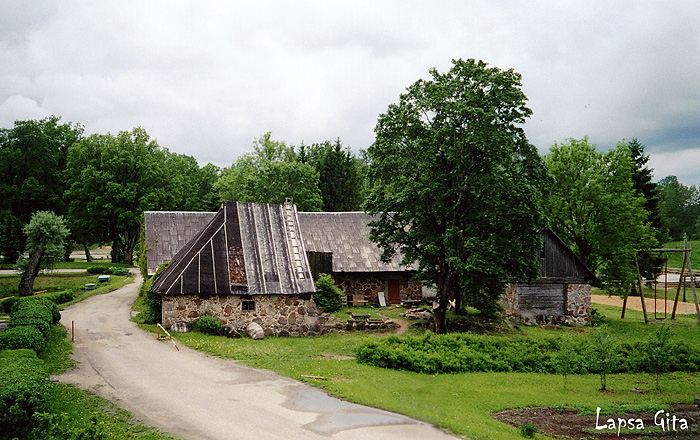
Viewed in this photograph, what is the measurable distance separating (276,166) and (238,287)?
31.4m

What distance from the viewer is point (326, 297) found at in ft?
102

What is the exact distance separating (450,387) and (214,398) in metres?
7.55

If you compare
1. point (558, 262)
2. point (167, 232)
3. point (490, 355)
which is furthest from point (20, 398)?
point (558, 262)

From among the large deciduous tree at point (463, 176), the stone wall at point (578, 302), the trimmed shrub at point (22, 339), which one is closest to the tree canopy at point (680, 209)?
the stone wall at point (578, 302)

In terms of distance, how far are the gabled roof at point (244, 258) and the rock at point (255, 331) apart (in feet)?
5.19

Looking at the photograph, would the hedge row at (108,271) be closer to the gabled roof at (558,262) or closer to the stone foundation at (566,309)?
the stone foundation at (566,309)

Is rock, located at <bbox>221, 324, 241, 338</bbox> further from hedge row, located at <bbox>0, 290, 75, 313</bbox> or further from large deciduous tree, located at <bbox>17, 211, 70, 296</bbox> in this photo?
large deciduous tree, located at <bbox>17, 211, 70, 296</bbox>

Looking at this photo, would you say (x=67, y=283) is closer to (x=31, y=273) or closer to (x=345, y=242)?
(x=31, y=273)

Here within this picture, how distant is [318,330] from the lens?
25859 mm

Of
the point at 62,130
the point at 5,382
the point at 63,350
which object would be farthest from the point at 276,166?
the point at 5,382

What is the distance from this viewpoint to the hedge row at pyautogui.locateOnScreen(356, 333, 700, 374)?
63.5 ft

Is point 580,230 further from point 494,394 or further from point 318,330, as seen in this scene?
point 494,394

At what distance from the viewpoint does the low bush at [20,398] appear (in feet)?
36.1

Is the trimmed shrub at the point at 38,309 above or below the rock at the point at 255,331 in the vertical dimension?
above
